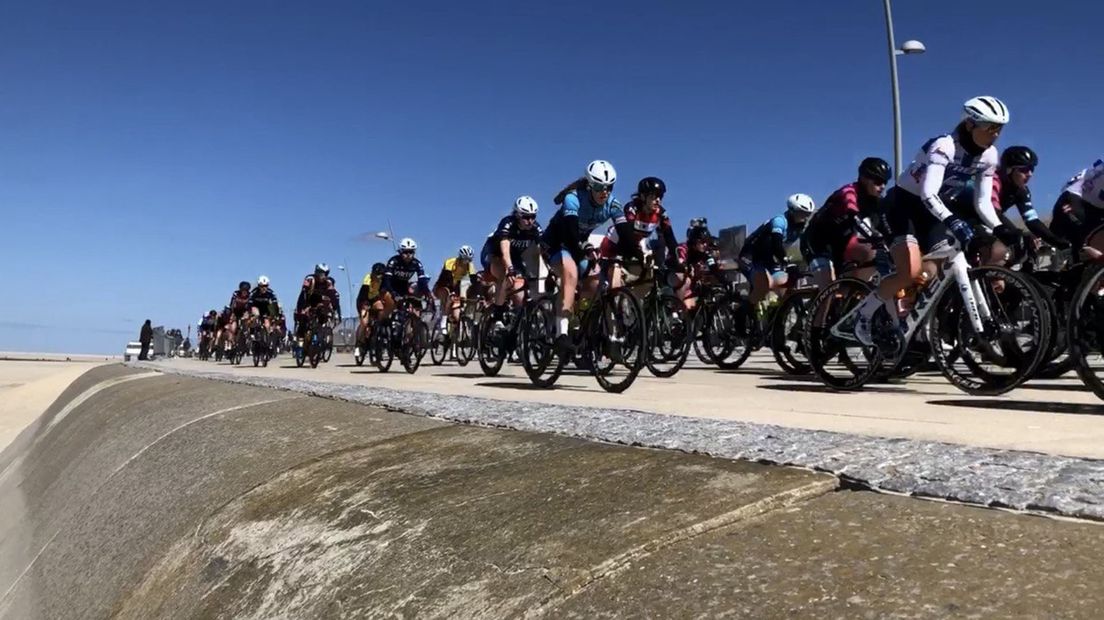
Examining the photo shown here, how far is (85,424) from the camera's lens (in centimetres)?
736

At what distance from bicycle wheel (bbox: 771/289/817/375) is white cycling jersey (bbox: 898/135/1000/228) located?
1.84m

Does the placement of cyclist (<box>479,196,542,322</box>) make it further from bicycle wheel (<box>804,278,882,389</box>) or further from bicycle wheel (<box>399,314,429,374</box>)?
bicycle wheel (<box>804,278,882,389</box>)

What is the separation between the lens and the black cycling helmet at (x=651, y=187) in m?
7.66

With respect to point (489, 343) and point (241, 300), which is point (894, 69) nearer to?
point (489, 343)

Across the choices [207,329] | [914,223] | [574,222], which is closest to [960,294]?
[914,223]

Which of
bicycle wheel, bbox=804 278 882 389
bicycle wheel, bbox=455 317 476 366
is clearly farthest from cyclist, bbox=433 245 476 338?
bicycle wheel, bbox=804 278 882 389

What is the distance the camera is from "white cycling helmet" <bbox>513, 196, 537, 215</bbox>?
389 inches

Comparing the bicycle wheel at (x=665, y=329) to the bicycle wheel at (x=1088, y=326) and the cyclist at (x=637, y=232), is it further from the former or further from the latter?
the bicycle wheel at (x=1088, y=326)

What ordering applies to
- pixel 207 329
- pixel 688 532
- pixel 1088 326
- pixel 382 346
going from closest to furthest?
pixel 688 532
pixel 1088 326
pixel 382 346
pixel 207 329

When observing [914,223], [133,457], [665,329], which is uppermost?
[914,223]

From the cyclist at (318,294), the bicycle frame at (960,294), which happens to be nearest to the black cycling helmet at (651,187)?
the bicycle frame at (960,294)

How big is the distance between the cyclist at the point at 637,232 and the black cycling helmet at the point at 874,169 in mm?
1921

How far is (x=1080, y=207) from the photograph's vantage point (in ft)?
21.8

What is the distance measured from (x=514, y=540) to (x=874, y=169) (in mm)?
6918
